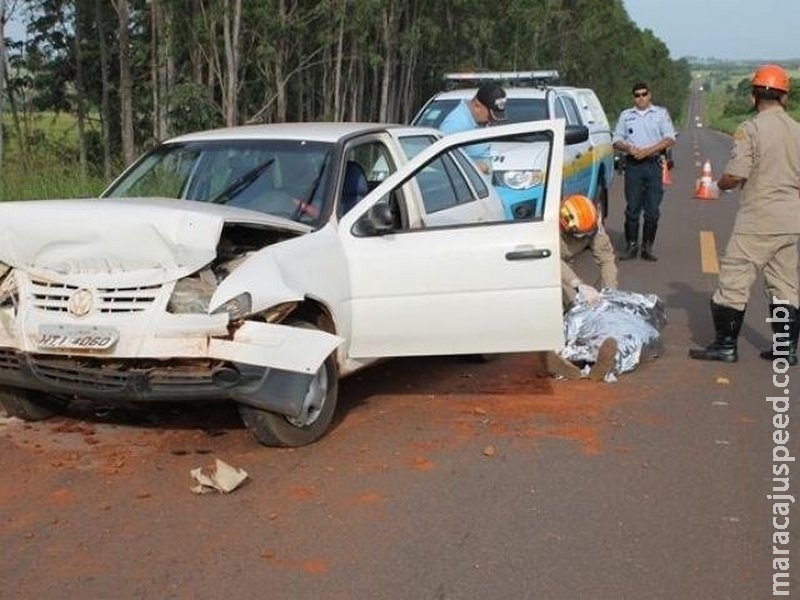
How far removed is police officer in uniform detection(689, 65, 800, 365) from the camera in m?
6.96

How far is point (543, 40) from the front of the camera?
3478 centimetres

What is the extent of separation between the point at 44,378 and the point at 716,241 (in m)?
10.4

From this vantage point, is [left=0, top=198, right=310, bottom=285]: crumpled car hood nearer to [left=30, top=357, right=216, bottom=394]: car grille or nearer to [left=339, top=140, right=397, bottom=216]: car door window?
[left=30, top=357, right=216, bottom=394]: car grille

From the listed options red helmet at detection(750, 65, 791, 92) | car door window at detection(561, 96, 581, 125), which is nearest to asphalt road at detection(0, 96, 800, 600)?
red helmet at detection(750, 65, 791, 92)

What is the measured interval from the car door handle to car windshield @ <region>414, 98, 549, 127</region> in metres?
6.90

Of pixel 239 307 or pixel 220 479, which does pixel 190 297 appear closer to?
pixel 239 307

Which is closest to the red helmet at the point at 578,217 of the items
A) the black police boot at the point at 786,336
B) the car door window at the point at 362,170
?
the black police boot at the point at 786,336

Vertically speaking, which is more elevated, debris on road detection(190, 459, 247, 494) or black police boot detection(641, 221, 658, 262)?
debris on road detection(190, 459, 247, 494)

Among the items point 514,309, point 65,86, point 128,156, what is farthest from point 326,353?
point 65,86

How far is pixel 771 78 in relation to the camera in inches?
271

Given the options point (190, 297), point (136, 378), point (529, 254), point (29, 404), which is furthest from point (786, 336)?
point (29, 404)

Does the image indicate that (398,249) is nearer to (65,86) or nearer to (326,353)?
(326,353)

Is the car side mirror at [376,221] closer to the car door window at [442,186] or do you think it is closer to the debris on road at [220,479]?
the car door window at [442,186]

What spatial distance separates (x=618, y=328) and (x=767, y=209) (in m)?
1.26
